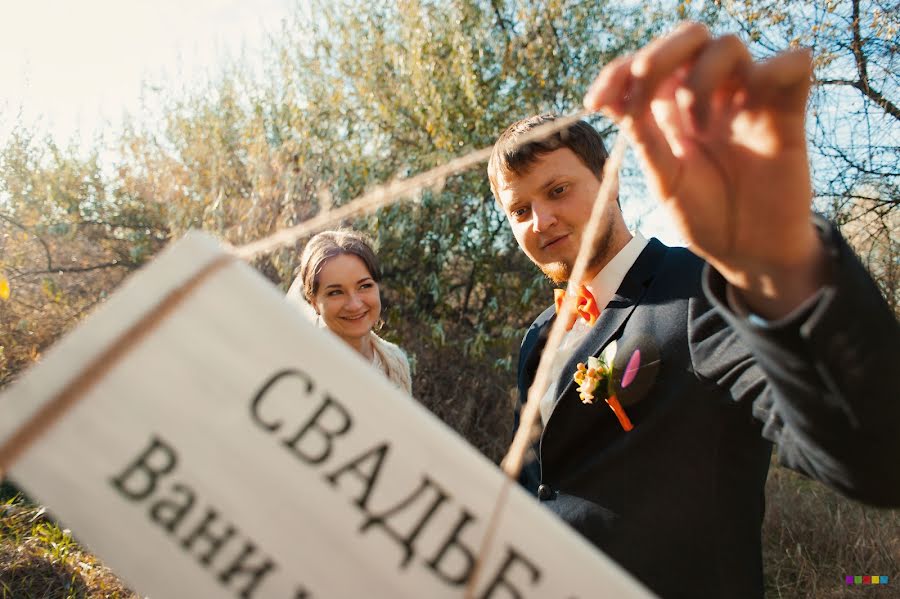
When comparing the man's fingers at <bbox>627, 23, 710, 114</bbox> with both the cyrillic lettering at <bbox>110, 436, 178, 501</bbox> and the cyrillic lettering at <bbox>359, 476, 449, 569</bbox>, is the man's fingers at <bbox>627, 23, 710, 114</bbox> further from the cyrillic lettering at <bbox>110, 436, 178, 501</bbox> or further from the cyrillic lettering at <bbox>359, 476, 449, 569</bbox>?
the cyrillic lettering at <bbox>110, 436, 178, 501</bbox>

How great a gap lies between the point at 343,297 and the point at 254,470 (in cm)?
192

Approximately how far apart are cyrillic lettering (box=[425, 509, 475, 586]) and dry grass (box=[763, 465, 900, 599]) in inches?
135

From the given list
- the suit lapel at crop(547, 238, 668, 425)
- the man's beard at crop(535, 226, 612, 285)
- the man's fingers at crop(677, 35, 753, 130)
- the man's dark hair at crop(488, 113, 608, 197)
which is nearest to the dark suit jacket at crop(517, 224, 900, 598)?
the suit lapel at crop(547, 238, 668, 425)

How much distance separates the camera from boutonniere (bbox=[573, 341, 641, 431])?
120 cm

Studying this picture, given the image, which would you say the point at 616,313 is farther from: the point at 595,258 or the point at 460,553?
the point at 460,553

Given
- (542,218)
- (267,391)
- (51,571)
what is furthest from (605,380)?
(51,571)

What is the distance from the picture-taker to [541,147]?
1538 millimetres

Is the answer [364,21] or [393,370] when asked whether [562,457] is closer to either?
[393,370]

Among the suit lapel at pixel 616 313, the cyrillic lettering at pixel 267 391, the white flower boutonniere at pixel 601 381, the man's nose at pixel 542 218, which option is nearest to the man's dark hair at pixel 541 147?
the man's nose at pixel 542 218

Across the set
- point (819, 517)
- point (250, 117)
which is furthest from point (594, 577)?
point (250, 117)

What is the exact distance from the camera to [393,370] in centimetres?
274

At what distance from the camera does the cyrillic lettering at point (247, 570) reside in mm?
538

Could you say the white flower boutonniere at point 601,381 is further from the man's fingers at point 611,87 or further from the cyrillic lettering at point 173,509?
the cyrillic lettering at point 173,509

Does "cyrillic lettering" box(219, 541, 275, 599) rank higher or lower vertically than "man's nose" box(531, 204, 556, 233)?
lower
